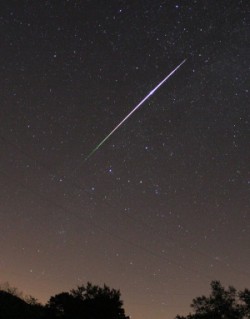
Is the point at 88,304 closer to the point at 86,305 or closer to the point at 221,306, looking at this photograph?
the point at 86,305

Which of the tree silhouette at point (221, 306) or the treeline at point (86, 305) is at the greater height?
the tree silhouette at point (221, 306)

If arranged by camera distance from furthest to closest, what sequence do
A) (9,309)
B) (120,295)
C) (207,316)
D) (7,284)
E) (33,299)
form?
1. (7,284)
2. (33,299)
3. (207,316)
4. (9,309)
5. (120,295)

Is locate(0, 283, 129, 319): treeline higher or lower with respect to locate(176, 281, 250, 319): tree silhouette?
lower

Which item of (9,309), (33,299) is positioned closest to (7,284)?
(33,299)

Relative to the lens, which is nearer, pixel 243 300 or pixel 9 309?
pixel 9 309

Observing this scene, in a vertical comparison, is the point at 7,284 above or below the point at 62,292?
above

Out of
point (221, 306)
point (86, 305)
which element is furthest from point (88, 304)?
point (221, 306)

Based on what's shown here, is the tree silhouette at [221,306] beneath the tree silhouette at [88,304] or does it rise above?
above

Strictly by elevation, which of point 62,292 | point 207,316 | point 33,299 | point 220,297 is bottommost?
point 62,292

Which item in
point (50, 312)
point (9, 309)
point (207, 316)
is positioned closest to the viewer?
point (50, 312)

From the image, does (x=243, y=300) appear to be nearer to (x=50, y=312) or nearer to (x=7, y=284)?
(x=50, y=312)

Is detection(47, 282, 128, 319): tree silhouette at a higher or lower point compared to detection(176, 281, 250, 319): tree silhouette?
lower
